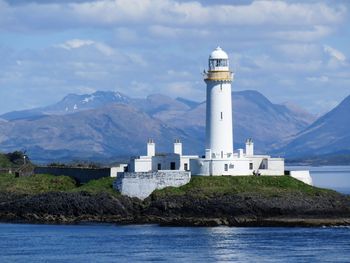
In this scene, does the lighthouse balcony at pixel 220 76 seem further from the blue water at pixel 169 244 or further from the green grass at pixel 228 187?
the blue water at pixel 169 244

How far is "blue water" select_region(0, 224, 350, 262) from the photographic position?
58.4 meters

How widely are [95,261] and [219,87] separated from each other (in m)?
Answer: 23.5

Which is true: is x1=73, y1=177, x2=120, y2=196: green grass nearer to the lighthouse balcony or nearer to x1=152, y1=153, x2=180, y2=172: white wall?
x1=152, y1=153, x2=180, y2=172: white wall

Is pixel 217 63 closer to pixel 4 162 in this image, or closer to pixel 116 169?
pixel 116 169

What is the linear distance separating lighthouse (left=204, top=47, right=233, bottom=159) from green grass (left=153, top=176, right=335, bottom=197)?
2752 millimetres

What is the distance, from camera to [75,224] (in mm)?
73812

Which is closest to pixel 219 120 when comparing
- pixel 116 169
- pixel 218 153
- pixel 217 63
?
pixel 218 153

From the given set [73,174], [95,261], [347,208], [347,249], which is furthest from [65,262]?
[73,174]

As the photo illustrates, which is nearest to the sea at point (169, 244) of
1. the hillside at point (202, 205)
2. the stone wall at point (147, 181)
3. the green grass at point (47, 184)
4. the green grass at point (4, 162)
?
the hillside at point (202, 205)

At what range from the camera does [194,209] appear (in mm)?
72500

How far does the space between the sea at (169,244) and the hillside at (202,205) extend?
1.64 meters

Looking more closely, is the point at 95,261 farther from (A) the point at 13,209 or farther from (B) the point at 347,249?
(A) the point at 13,209

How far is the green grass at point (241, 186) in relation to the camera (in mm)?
73500

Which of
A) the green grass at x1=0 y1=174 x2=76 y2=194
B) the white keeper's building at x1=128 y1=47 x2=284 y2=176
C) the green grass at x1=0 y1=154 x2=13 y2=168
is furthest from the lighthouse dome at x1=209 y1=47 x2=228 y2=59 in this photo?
the green grass at x1=0 y1=154 x2=13 y2=168
